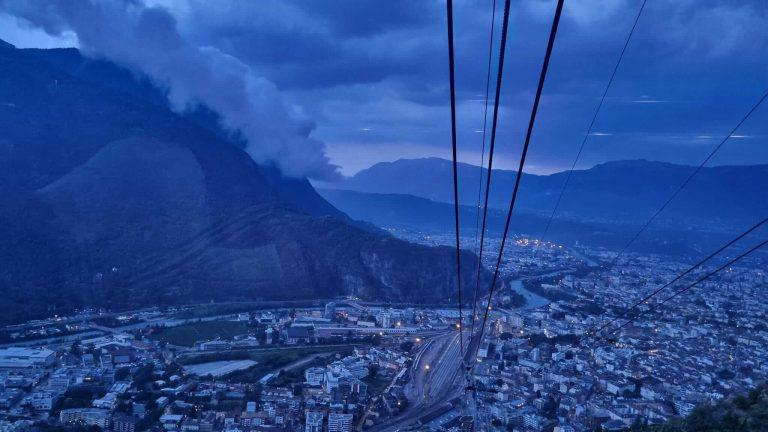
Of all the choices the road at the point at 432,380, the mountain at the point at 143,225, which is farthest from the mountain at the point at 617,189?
the road at the point at 432,380

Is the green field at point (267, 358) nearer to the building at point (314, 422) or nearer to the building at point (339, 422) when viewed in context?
the building at point (314, 422)

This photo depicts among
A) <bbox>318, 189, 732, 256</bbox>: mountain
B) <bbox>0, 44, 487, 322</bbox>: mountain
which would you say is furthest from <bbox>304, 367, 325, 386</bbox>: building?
<bbox>318, 189, 732, 256</bbox>: mountain

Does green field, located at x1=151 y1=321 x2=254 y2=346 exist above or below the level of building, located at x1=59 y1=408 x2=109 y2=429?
above

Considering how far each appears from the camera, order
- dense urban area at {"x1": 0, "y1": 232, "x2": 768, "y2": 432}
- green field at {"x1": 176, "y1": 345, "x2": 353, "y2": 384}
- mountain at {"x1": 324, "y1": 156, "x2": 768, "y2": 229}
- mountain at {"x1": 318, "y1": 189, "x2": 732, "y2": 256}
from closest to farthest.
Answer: dense urban area at {"x1": 0, "y1": 232, "x2": 768, "y2": 432} → green field at {"x1": 176, "y1": 345, "x2": 353, "y2": 384} → mountain at {"x1": 318, "y1": 189, "x2": 732, "y2": 256} → mountain at {"x1": 324, "y1": 156, "x2": 768, "y2": 229}

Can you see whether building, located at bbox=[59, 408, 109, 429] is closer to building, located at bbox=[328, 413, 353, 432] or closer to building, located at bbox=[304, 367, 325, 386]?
building, located at bbox=[328, 413, 353, 432]

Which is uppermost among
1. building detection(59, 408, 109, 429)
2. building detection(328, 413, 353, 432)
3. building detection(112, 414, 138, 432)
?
building detection(59, 408, 109, 429)

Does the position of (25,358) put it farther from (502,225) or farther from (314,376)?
(502,225)
